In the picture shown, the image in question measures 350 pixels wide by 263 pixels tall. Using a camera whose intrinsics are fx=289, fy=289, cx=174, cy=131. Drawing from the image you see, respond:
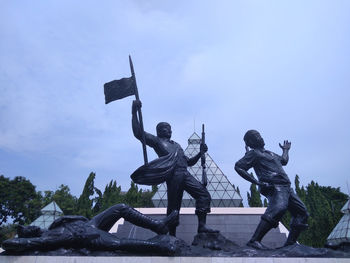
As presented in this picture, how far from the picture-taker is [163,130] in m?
7.21

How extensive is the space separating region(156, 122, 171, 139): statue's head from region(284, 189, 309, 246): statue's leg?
3.15 m

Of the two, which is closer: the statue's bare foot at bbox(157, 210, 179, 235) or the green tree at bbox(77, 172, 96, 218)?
the statue's bare foot at bbox(157, 210, 179, 235)

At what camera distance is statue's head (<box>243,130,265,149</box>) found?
22.3 ft

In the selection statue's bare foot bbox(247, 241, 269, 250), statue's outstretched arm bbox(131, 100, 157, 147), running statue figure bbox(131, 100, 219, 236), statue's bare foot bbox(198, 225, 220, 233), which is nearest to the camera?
statue's bare foot bbox(247, 241, 269, 250)

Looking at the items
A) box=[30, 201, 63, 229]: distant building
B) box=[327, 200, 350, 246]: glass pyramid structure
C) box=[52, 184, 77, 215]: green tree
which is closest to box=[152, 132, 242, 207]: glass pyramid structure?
box=[30, 201, 63, 229]: distant building

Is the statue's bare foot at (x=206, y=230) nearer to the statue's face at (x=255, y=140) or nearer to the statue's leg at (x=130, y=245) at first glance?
the statue's leg at (x=130, y=245)

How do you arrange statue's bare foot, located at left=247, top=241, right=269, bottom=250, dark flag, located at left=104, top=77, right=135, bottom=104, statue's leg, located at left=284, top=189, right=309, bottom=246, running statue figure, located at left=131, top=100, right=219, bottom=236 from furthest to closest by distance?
dark flag, located at left=104, top=77, right=135, bottom=104 → running statue figure, located at left=131, top=100, right=219, bottom=236 → statue's leg, located at left=284, top=189, right=309, bottom=246 → statue's bare foot, located at left=247, top=241, right=269, bottom=250

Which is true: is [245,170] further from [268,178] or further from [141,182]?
[141,182]

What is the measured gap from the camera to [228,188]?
2277 centimetres

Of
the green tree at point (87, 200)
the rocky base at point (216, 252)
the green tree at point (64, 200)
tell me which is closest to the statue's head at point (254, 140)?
the rocky base at point (216, 252)

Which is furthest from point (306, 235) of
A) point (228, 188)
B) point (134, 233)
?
point (134, 233)

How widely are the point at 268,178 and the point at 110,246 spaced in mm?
3521

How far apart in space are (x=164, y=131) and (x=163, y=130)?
0.12ft

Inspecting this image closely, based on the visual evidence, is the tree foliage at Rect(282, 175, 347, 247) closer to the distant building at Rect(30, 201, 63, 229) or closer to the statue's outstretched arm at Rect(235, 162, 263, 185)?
the distant building at Rect(30, 201, 63, 229)
